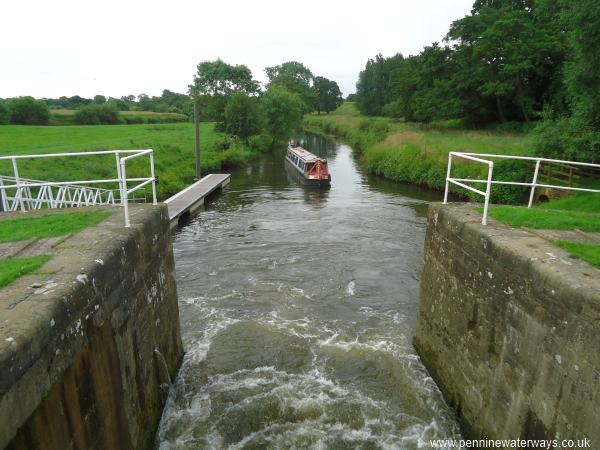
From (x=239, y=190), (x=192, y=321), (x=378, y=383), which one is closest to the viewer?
(x=378, y=383)

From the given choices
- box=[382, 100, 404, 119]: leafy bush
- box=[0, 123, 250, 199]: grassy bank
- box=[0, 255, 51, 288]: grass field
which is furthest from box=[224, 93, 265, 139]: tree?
box=[0, 255, 51, 288]: grass field

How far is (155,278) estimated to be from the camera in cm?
700

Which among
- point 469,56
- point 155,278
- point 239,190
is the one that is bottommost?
point 239,190

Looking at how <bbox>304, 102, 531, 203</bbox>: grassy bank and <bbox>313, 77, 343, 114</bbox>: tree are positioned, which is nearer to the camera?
<bbox>304, 102, 531, 203</bbox>: grassy bank

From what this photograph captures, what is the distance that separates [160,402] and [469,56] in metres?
46.7

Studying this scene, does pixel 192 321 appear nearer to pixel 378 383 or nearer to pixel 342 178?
pixel 378 383

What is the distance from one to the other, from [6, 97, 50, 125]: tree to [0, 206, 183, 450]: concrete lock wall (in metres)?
66.3

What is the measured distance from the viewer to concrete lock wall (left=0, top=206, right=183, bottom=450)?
341 centimetres

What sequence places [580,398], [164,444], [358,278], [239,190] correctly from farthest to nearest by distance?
1. [239,190]
2. [358,278]
3. [164,444]
4. [580,398]

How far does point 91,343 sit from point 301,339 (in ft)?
18.3

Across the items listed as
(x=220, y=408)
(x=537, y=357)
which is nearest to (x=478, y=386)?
(x=537, y=357)

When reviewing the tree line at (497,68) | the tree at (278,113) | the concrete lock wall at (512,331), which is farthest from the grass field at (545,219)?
the tree at (278,113)

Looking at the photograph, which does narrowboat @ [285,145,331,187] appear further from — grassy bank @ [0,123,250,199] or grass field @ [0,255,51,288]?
grass field @ [0,255,51,288]

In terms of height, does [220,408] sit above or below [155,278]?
below
